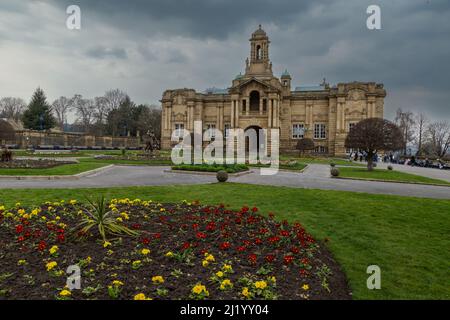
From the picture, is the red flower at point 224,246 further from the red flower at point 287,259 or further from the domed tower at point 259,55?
the domed tower at point 259,55

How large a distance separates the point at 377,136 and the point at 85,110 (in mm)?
95648

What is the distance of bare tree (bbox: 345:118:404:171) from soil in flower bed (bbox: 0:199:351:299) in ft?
81.9

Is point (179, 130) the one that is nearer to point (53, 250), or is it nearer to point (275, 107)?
point (275, 107)

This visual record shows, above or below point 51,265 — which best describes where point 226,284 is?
below

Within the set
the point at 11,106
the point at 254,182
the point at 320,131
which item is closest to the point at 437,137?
the point at 320,131

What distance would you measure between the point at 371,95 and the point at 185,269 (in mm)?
60126

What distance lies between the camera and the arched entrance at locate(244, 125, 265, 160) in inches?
2391

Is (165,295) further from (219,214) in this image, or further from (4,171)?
(4,171)

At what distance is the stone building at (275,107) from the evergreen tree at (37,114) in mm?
31560

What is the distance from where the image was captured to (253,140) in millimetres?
61875

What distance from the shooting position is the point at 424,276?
226 inches

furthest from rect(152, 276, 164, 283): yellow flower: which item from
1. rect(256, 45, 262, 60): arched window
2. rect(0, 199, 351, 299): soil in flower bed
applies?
rect(256, 45, 262, 60): arched window

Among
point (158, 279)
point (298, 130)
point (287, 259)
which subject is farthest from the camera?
point (298, 130)
